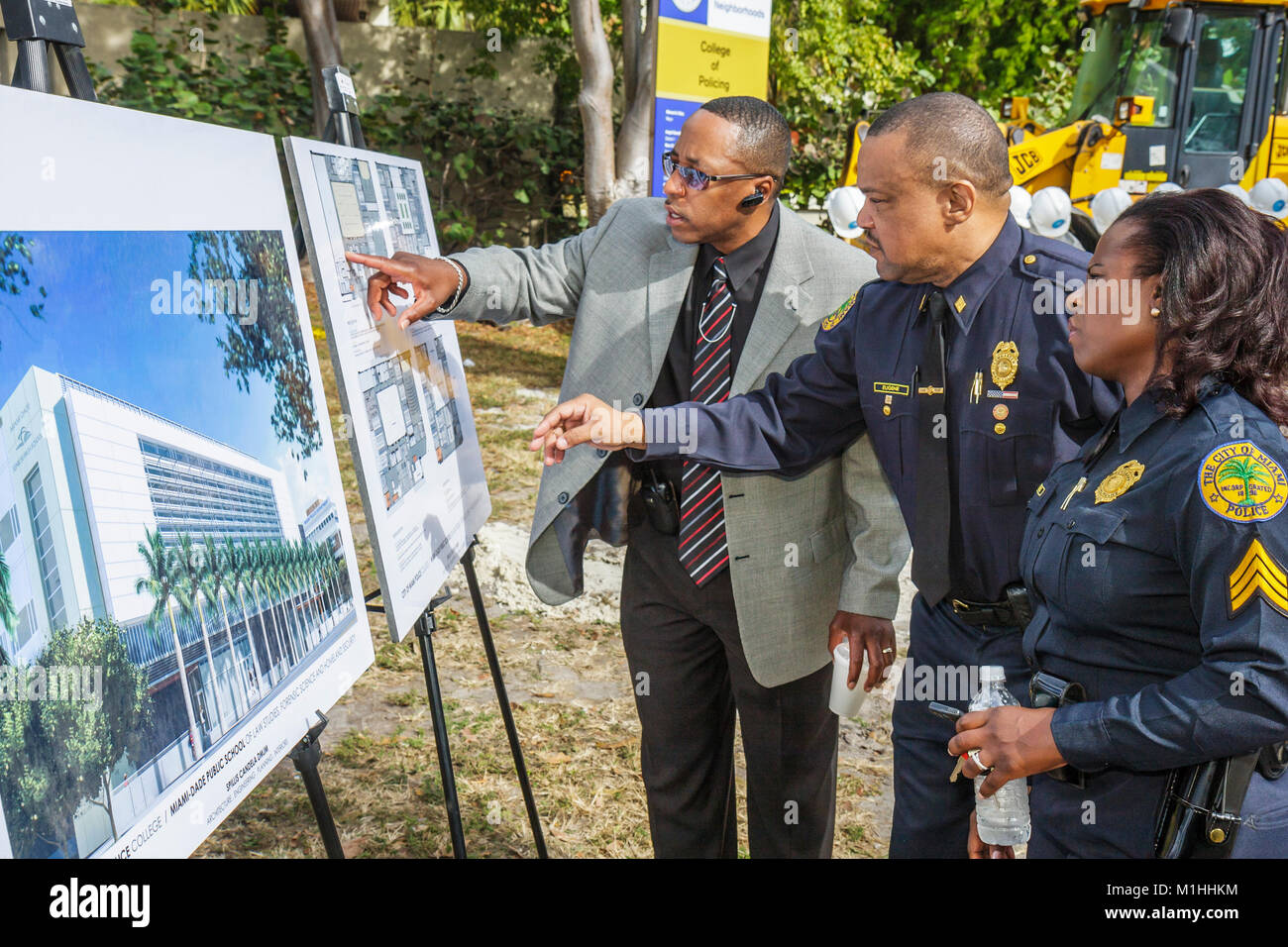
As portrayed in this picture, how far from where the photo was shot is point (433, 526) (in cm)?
242

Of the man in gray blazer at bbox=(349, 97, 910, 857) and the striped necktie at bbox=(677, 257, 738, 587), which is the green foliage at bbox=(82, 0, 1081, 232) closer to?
the man in gray blazer at bbox=(349, 97, 910, 857)

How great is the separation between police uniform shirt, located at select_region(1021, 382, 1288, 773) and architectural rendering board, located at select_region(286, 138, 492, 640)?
1232 mm

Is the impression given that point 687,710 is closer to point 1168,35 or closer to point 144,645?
point 144,645

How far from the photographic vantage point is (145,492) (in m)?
1.34

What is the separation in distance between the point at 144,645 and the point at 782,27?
1293cm

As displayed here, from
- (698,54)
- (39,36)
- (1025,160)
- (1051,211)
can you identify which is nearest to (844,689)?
(39,36)

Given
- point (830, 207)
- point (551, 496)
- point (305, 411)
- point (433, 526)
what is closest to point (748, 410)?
point (551, 496)

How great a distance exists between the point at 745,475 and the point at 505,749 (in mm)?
2024

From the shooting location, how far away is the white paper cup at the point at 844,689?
2.33m

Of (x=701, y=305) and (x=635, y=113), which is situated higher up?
(x=635, y=113)

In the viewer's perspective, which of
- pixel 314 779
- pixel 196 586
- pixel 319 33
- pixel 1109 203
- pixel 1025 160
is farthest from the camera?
pixel 319 33

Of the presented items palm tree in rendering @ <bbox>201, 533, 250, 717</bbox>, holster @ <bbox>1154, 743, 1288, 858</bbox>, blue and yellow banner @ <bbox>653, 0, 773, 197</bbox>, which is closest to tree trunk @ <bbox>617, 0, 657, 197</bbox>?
blue and yellow banner @ <bbox>653, 0, 773, 197</bbox>

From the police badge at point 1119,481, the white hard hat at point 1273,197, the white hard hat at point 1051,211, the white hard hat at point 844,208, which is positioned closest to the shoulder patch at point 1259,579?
the police badge at point 1119,481

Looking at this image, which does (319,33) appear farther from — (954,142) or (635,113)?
(954,142)
